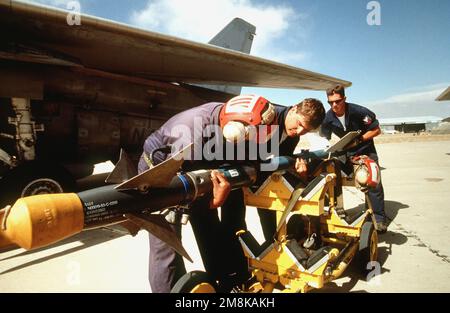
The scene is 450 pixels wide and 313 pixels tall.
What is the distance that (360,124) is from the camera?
14.8ft

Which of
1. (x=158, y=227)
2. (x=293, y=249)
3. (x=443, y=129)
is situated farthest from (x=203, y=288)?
(x=443, y=129)

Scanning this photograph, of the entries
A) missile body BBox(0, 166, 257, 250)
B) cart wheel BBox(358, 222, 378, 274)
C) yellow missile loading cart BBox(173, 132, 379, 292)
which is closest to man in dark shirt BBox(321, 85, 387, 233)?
yellow missile loading cart BBox(173, 132, 379, 292)

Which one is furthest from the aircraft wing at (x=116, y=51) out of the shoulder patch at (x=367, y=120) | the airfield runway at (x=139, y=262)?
the shoulder patch at (x=367, y=120)

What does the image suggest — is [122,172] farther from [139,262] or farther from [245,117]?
[139,262]

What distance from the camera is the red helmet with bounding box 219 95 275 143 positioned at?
1.89 metres

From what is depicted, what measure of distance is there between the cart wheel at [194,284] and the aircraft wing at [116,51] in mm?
4391

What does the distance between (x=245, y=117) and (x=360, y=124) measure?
129 inches

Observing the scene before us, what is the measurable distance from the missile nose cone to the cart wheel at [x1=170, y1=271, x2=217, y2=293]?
888 millimetres

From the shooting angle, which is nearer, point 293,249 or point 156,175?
point 156,175

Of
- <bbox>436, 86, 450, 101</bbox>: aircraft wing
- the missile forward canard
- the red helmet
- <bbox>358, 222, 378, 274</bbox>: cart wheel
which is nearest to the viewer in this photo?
the missile forward canard

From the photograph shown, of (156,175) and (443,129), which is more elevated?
(443,129)

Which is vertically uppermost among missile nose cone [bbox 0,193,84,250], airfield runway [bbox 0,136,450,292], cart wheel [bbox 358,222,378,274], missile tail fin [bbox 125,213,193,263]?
missile nose cone [bbox 0,193,84,250]

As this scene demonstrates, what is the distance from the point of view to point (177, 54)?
688 centimetres

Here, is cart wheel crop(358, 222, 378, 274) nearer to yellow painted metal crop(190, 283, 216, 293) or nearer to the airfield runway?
the airfield runway
